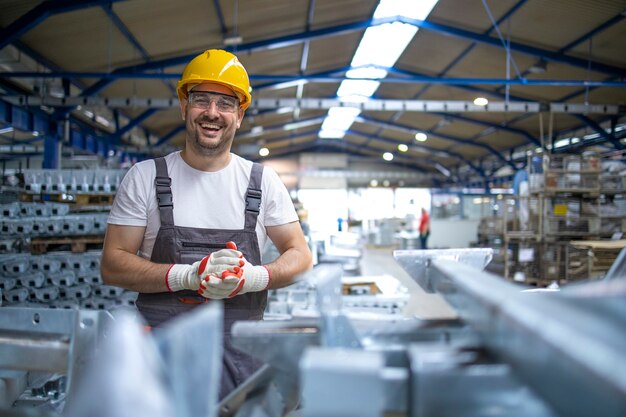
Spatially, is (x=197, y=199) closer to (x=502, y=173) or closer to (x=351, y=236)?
(x=351, y=236)

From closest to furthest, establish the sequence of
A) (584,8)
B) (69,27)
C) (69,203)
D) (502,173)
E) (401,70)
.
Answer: (69,203), (69,27), (584,8), (401,70), (502,173)

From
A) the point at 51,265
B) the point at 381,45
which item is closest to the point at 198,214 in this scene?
the point at 51,265

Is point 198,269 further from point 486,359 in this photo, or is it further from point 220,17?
point 220,17

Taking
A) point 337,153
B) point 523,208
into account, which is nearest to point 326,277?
point 523,208

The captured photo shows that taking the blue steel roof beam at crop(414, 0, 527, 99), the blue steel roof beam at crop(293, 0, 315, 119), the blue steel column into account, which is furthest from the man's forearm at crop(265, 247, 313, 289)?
the blue steel column

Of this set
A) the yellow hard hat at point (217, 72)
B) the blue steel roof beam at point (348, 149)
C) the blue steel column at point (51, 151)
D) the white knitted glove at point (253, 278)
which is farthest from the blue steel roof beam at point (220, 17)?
the blue steel roof beam at point (348, 149)

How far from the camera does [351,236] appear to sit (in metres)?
9.91

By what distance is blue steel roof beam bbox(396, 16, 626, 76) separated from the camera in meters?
9.11

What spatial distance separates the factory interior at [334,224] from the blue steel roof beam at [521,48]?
5cm

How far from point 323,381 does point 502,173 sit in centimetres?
2264

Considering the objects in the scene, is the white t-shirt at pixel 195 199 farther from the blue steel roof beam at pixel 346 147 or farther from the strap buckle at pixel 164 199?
the blue steel roof beam at pixel 346 147

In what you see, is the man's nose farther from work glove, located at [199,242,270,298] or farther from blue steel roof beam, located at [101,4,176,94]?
blue steel roof beam, located at [101,4,176,94]

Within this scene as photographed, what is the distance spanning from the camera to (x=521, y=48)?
9.35 metres

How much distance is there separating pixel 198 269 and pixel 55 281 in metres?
3.98
